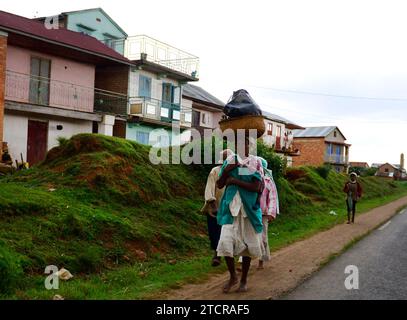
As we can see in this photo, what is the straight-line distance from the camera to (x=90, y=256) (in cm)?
735

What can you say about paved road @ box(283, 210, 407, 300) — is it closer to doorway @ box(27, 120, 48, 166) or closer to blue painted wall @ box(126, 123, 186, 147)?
doorway @ box(27, 120, 48, 166)

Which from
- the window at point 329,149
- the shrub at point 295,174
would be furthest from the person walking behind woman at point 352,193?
the window at point 329,149

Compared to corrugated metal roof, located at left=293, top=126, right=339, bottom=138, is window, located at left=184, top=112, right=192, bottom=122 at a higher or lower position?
lower

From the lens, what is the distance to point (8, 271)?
588 centimetres

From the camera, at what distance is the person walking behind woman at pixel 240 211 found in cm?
591

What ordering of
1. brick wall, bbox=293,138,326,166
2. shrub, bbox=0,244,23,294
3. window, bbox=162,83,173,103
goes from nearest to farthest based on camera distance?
shrub, bbox=0,244,23,294, window, bbox=162,83,173,103, brick wall, bbox=293,138,326,166

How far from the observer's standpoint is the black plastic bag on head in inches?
258

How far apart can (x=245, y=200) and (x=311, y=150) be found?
207ft

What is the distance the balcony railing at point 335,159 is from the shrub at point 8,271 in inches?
2482

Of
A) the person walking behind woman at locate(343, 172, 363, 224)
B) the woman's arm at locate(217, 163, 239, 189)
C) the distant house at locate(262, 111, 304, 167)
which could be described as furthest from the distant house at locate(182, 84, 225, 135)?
the woman's arm at locate(217, 163, 239, 189)

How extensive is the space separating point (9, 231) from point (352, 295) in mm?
4887

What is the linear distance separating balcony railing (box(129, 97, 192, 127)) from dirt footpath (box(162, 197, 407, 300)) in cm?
1484

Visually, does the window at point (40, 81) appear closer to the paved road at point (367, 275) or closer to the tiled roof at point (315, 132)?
the paved road at point (367, 275)
